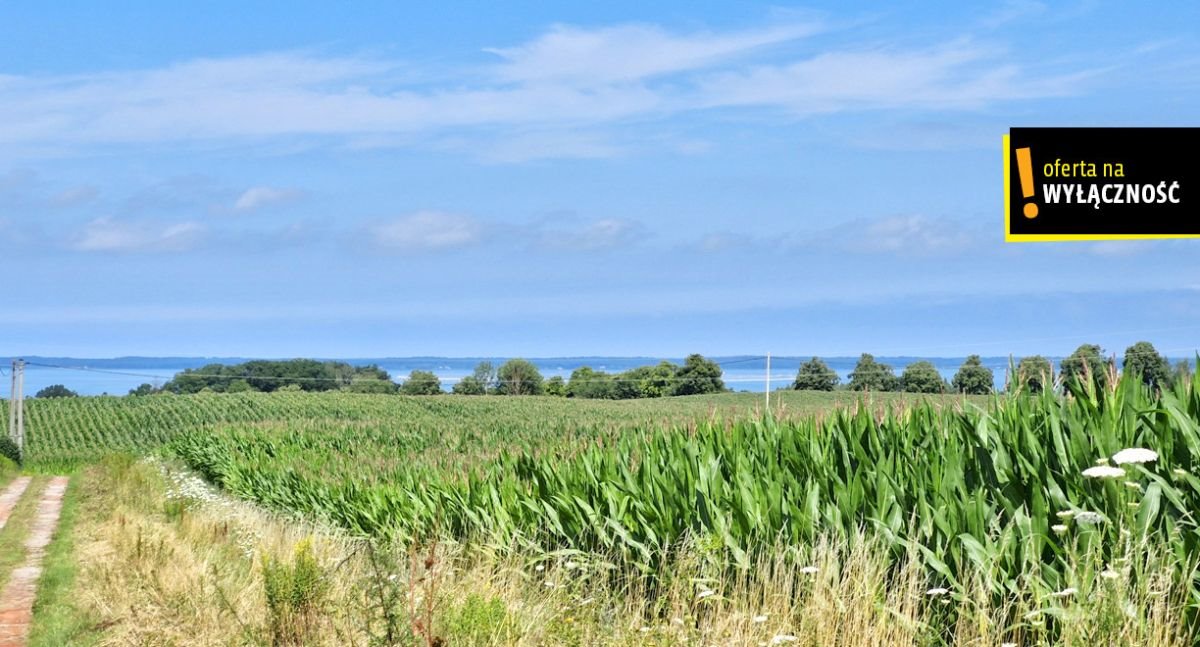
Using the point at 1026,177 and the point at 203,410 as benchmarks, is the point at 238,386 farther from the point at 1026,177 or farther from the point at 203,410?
the point at 1026,177

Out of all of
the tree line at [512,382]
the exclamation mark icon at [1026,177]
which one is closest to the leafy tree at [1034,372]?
the exclamation mark icon at [1026,177]

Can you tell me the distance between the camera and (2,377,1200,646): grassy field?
19.3ft

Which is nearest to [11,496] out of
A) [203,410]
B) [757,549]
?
[757,549]

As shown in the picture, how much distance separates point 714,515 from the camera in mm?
7953

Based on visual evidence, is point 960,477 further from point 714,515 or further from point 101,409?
point 101,409

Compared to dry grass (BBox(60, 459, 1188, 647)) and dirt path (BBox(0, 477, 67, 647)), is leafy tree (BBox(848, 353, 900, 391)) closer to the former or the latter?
dirt path (BBox(0, 477, 67, 647))

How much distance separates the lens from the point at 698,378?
65312mm

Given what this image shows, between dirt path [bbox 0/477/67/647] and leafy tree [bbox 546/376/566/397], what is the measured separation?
5518 centimetres

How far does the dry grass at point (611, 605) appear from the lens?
5.68m

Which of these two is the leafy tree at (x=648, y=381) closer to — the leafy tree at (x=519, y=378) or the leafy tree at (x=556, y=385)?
the leafy tree at (x=556, y=385)

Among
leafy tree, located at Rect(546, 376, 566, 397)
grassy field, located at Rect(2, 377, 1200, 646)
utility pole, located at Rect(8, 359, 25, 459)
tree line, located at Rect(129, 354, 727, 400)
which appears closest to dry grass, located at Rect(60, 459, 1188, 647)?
grassy field, located at Rect(2, 377, 1200, 646)

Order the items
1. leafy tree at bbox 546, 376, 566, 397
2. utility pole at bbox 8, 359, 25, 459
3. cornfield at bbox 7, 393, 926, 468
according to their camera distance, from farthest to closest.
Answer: leafy tree at bbox 546, 376, 566, 397 → cornfield at bbox 7, 393, 926, 468 → utility pole at bbox 8, 359, 25, 459

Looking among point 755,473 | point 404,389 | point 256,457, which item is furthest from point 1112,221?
point 404,389

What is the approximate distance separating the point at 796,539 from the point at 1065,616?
6.75 feet
